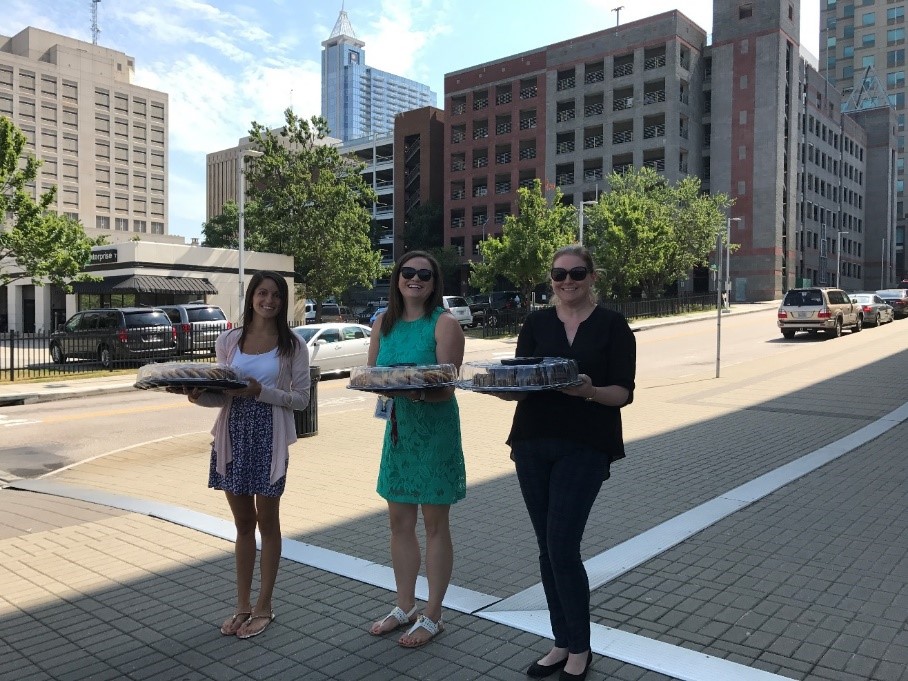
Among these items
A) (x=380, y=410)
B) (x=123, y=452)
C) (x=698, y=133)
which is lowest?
(x=123, y=452)

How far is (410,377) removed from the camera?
3.43 meters

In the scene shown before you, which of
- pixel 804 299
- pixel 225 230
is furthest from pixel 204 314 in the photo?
pixel 225 230

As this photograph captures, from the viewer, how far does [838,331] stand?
88.5 feet

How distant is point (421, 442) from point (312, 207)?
3402cm

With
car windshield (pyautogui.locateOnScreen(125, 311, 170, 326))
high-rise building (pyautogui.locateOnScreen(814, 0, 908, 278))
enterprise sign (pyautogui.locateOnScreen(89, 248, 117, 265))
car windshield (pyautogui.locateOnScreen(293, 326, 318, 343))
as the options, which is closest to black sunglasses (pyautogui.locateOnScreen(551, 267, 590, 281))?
car windshield (pyautogui.locateOnScreen(293, 326, 318, 343))

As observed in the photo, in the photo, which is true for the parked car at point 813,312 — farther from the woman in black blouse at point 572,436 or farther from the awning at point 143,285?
the woman in black blouse at point 572,436

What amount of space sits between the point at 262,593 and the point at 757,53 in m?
71.1

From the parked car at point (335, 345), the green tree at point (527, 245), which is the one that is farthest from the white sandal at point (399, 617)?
the green tree at point (527, 245)

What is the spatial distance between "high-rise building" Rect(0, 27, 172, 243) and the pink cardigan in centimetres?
11231

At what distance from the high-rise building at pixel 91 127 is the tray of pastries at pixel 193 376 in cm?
11254

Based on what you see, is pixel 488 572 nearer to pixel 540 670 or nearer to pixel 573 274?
pixel 540 670

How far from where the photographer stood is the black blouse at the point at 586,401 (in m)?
3.29

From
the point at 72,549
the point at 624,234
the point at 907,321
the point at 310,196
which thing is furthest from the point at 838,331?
the point at 72,549

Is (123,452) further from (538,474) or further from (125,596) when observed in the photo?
(538,474)
